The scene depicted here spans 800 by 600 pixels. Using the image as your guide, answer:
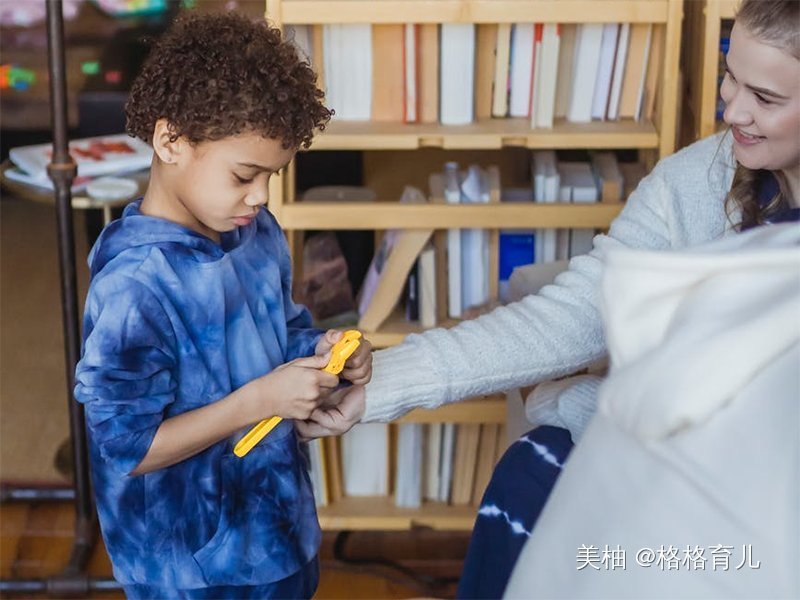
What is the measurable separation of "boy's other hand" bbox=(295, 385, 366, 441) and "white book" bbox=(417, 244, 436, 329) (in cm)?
76

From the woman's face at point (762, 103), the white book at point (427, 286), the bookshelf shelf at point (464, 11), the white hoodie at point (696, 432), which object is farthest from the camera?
the white book at point (427, 286)

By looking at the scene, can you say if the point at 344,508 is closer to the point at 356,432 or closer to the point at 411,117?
the point at 356,432

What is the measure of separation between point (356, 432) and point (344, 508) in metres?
0.15

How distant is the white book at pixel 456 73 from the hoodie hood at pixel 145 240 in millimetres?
928

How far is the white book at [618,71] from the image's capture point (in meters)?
2.28

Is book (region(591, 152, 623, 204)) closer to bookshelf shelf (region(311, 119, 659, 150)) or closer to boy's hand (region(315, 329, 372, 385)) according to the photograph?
bookshelf shelf (region(311, 119, 659, 150))

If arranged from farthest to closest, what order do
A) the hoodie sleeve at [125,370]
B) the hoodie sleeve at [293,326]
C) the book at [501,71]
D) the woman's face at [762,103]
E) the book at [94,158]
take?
the book at [94,158] → the book at [501,71] → the hoodie sleeve at [293,326] → the woman's face at [762,103] → the hoodie sleeve at [125,370]

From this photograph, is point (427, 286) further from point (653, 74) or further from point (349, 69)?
point (653, 74)

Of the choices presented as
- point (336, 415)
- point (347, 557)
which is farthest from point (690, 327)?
point (347, 557)

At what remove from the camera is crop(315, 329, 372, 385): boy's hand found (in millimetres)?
1491

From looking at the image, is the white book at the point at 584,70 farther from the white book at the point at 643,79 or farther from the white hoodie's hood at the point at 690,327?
the white hoodie's hood at the point at 690,327

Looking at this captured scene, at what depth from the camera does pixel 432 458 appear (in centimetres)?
255

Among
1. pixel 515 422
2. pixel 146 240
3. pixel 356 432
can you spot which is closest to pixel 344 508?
pixel 356 432

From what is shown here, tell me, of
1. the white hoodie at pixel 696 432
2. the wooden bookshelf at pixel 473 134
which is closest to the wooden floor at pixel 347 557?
the wooden bookshelf at pixel 473 134
